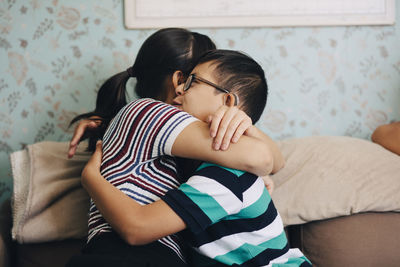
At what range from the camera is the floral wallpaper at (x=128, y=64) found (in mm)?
1562

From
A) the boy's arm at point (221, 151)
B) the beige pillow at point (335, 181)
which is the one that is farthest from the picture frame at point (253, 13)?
the boy's arm at point (221, 151)

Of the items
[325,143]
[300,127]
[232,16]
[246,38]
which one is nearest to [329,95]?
[300,127]

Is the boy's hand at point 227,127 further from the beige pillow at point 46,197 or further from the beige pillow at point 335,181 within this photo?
the beige pillow at point 46,197

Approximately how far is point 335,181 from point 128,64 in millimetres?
1053

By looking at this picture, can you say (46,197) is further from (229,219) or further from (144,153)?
(229,219)

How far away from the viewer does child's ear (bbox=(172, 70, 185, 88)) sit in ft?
3.31

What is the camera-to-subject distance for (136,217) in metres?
0.70

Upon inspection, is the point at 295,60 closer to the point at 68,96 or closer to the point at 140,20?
the point at 140,20

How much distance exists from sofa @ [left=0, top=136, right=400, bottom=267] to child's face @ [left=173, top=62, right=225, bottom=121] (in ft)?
1.83

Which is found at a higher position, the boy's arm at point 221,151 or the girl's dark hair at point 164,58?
the girl's dark hair at point 164,58

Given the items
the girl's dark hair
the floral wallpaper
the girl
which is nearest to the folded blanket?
the girl

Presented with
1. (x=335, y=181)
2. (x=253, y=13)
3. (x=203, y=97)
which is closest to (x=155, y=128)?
(x=203, y=97)

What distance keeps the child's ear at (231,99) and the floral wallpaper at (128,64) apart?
80 cm

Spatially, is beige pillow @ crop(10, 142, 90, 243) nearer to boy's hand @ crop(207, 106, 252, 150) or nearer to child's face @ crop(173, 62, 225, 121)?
child's face @ crop(173, 62, 225, 121)
